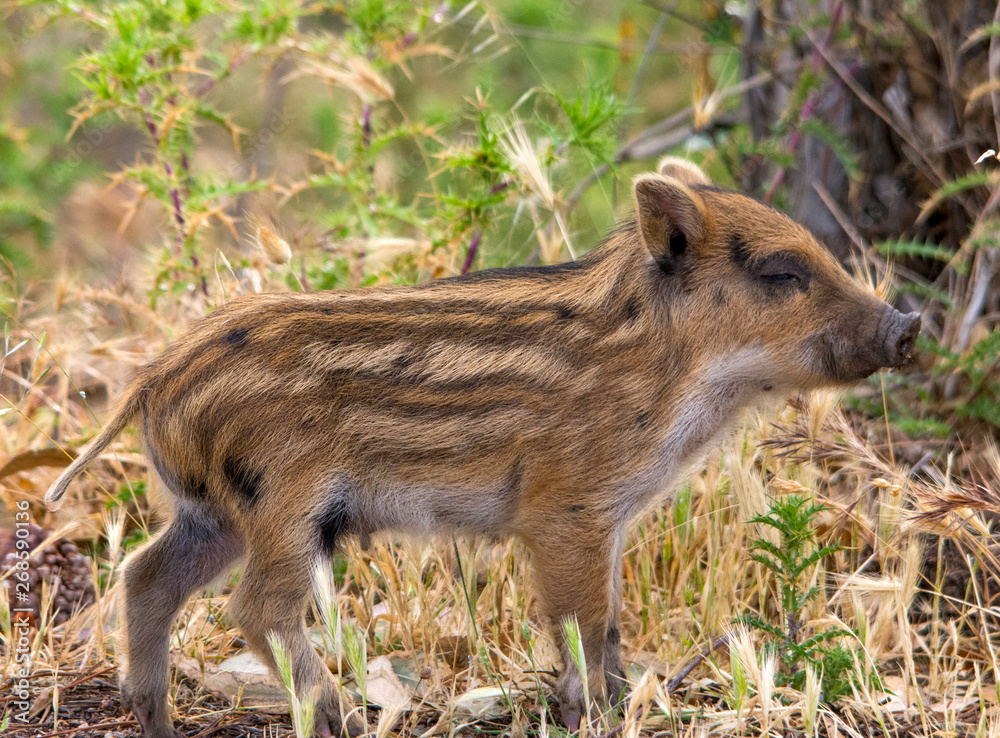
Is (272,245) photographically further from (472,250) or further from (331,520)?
(331,520)

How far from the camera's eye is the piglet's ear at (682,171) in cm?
421

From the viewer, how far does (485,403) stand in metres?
3.62

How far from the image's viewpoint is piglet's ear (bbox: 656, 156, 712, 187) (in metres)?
4.21

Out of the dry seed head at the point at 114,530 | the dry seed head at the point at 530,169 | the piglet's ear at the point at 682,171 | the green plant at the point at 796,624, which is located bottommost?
the green plant at the point at 796,624

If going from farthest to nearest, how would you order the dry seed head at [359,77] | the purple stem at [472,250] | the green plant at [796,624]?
the purple stem at [472,250] → the dry seed head at [359,77] → the green plant at [796,624]

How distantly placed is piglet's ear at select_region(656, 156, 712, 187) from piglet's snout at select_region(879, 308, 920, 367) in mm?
888

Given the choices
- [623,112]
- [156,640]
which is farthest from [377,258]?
A: [156,640]

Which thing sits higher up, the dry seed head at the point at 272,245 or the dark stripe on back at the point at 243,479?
the dry seed head at the point at 272,245

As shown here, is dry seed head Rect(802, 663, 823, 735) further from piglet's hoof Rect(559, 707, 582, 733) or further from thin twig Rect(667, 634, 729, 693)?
piglet's hoof Rect(559, 707, 582, 733)

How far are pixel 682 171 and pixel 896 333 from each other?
41.9 inches

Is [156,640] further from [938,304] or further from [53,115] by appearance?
[53,115]

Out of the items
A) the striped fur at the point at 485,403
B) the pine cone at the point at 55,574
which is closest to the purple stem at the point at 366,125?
the striped fur at the point at 485,403

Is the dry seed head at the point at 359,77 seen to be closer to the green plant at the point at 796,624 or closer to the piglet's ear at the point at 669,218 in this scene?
the piglet's ear at the point at 669,218

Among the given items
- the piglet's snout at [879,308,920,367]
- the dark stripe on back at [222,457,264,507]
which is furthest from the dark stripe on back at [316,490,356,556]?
the piglet's snout at [879,308,920,367]
